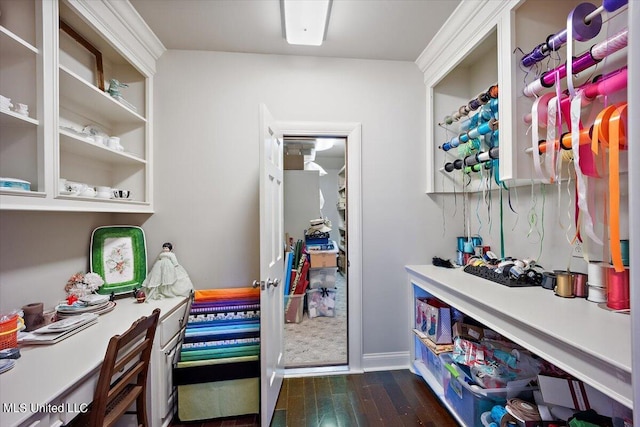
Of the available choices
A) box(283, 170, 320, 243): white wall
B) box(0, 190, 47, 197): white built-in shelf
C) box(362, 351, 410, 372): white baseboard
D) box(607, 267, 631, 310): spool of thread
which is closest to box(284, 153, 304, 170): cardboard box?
box(283, 170, 320, 243): white wall

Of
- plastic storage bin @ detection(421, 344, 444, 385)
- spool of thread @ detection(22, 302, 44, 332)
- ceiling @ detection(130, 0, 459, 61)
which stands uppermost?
ceiling @ detection(130, 0, 459, 61)

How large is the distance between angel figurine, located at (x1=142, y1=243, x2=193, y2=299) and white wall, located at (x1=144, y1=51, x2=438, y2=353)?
4.5 inches

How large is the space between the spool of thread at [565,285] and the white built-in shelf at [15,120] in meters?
2.50

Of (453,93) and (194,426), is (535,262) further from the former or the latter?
(194,426)

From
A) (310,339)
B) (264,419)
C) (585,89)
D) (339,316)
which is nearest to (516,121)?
(585,89)

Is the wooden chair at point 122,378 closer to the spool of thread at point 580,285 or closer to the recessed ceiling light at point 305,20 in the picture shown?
the recessed ceiling light at point 305,20

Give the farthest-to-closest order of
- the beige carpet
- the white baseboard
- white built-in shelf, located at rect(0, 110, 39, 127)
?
the beige carpet, the white baseboard, white built-in shelf, located at rect(0, 110, 39, 127)

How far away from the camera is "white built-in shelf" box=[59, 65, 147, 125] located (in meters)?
1.38

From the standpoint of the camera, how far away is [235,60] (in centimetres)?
206

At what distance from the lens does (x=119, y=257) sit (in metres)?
1.83

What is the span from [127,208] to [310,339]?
1.99 meters

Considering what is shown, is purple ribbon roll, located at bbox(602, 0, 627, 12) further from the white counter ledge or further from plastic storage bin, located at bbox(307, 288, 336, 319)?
plastic storage bin, located at bbox(307, 288, 336, 319)

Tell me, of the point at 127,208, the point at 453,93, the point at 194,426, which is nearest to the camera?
the point at 194,426

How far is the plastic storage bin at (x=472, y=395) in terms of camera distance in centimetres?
132
